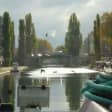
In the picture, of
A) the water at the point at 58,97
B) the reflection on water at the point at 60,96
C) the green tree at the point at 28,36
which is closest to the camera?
the water at the point at 58,97

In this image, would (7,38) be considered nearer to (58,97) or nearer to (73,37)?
(73,37)

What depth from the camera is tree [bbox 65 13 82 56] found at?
456ft

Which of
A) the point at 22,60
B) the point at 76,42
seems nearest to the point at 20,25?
the point at 22,60

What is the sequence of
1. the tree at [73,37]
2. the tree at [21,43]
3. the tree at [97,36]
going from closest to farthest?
the tree at [97,36] < the tree at [21,43] < the tree at [73,37]

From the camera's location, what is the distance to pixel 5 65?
9688 centimetres

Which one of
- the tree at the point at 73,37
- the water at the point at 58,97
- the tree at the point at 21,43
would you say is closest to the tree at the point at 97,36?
the tree at the point at 21,43

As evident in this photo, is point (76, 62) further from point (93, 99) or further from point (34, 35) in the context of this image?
point (93, 99)

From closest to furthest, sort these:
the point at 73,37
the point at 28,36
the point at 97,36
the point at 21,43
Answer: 1. the point at 97,36
2. the point at 21,43
3. the point at 28,36
4. the point at 73,37

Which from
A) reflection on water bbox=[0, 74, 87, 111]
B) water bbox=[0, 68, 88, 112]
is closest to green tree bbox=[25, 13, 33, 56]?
reflection on water bbox=[0, 74, 87, 111]

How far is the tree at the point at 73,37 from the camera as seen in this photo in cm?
13888

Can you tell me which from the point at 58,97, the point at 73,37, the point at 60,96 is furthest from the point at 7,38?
the point at 58,97

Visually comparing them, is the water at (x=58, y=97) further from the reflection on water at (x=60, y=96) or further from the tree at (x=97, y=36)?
the tree at (x=97, y=36)

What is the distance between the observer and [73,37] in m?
142

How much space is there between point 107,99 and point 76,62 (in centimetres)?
12526
